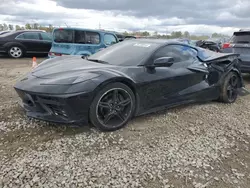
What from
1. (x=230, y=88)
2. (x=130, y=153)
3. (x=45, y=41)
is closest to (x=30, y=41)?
(x=45, y=41)

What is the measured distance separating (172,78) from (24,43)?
9.07 m

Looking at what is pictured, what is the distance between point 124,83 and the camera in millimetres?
3328

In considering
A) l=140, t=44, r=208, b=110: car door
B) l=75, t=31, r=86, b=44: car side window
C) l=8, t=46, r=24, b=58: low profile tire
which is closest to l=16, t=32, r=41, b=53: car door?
l=8, t=46, r=24, b=58: low profile tire

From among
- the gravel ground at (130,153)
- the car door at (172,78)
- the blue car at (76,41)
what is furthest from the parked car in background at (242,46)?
the blue car at (76,41)

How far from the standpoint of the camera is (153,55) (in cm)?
378

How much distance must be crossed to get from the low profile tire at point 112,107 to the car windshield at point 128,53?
1.88 feet

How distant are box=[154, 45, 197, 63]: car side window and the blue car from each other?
4.41 metres

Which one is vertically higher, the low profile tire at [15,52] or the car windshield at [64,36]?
the car windshield at [64,36]

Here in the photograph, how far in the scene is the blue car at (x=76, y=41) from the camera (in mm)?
8094

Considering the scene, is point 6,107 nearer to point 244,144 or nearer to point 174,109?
point 174,109

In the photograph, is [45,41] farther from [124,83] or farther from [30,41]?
[124,83]

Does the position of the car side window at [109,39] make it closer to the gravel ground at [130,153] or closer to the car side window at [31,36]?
the car side window at [31,36]

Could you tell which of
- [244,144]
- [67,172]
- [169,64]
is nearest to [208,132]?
[244,144]

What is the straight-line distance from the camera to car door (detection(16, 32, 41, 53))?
1088cm
